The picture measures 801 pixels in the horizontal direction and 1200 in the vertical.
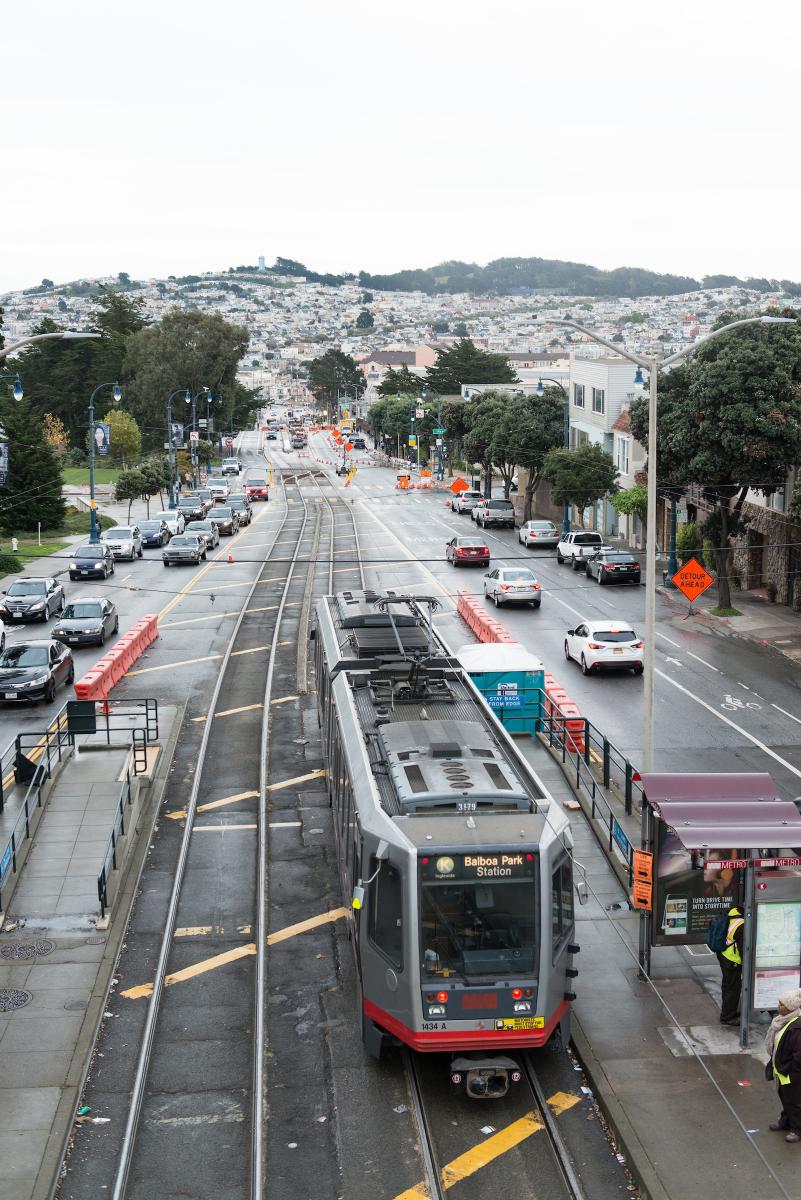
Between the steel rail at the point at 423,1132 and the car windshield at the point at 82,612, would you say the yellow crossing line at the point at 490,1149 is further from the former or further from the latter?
the car windshield at the point at 82,612

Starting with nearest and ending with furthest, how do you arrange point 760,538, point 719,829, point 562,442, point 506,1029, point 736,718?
point 506,1029, point 719,829, point 736,718, point 760,538, point 562,442

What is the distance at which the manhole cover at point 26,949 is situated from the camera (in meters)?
16.9

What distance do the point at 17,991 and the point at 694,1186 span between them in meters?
8.33

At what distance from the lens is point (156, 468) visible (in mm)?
93875

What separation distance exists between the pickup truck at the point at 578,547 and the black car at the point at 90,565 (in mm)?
20097

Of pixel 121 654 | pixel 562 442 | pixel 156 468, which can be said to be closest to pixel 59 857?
pixel 121 654

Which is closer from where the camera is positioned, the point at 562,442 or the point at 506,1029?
the point at 506,1029

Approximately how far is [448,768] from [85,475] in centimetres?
10535

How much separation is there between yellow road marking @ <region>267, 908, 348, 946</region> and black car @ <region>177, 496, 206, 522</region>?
63819mm

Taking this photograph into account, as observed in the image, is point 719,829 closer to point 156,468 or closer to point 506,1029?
point 506,1029

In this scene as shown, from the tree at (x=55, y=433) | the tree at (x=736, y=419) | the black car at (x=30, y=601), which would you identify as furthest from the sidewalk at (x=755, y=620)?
the tree at (x=55, y=433)

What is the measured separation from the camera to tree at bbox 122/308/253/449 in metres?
129

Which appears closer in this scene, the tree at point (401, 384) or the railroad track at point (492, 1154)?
the railroad track at point (492, 1154)

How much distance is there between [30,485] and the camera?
7250cm
